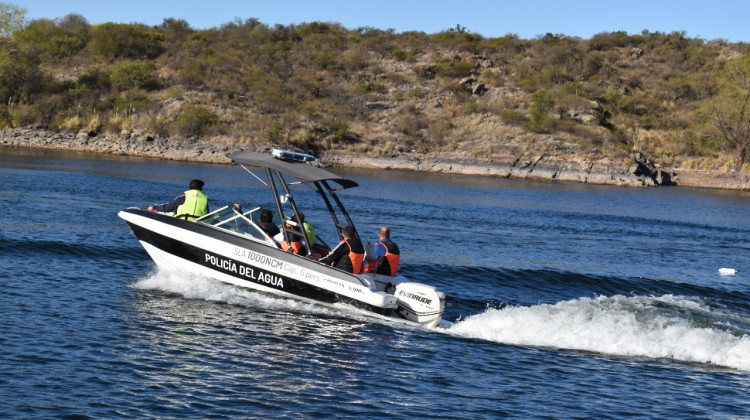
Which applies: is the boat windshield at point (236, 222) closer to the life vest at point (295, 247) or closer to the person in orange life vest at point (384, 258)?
the life vest at point (295, 247)

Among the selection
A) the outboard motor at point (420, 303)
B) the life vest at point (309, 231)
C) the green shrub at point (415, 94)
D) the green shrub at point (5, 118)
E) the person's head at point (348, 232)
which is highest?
the green shrub at point (415, 94)

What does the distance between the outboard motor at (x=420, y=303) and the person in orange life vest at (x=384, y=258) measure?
3.19 feet

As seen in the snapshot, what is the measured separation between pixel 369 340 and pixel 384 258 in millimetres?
2567

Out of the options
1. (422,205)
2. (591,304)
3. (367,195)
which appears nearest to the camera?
(591,304)

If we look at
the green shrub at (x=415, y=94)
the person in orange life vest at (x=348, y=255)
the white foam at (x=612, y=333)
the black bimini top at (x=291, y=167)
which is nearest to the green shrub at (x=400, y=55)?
the green shrub at (x=415, y=94)

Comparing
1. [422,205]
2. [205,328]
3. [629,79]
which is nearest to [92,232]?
[205,328]

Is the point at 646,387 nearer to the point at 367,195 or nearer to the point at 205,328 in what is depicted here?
the point at 205,328

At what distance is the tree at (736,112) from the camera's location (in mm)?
71062

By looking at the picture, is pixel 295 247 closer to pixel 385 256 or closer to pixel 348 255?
pixel 348 255

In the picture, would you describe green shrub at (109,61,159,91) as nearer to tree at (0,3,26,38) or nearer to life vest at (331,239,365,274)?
tree at (0,3,26,38)

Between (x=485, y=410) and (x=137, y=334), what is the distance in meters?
5.95

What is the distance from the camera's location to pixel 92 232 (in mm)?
22797

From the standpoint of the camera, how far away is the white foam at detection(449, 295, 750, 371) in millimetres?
13688

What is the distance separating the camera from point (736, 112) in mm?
71062
